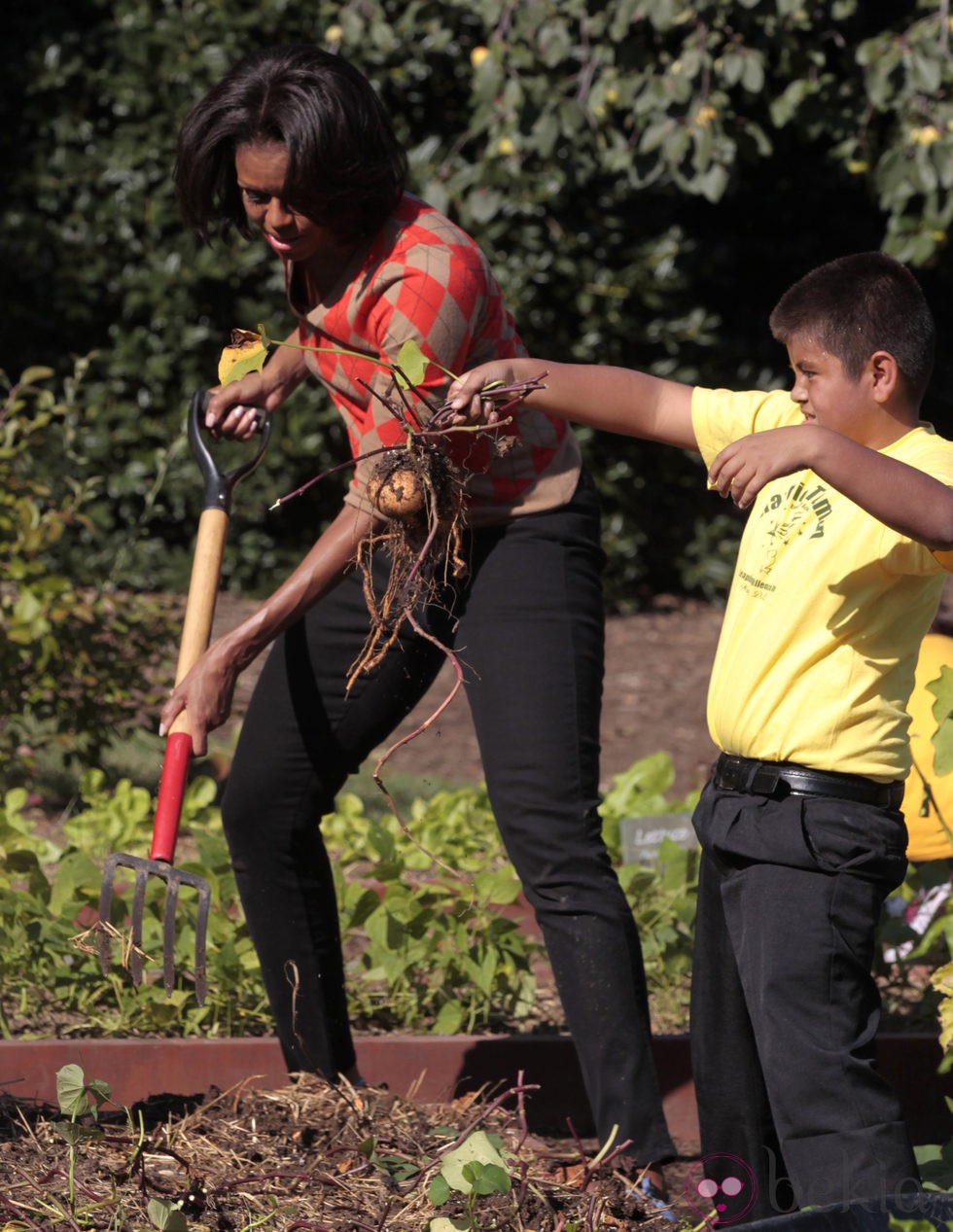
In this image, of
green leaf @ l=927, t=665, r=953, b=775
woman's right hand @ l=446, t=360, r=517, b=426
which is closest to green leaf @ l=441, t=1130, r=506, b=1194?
green leaf @ l=927, t=665, r=953, b=775

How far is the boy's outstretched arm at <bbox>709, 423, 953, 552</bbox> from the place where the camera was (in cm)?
194

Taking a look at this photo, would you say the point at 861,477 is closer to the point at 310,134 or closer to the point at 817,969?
the point at 817,969

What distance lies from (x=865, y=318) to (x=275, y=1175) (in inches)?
59.0

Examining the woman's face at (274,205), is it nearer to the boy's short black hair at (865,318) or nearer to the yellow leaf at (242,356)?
the yellow leaf at (242,356)

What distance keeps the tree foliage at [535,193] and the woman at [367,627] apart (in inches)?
115

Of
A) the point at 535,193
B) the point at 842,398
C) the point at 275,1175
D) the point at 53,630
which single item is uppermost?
the point at 535,193

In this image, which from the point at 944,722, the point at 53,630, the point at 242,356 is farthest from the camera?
the point at 53,630

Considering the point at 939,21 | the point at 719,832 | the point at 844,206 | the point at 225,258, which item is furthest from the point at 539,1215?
the point at 844,206

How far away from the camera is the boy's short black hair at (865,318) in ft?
7.20

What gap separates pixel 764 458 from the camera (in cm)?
195

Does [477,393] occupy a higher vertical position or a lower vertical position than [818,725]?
higher

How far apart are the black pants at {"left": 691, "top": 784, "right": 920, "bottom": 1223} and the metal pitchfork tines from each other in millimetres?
868

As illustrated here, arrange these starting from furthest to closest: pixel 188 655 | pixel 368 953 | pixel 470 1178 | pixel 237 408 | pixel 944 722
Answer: pixel 368 953
pixel 237 408
pixel 188 655
pixel 944 722
pixel 470 1178

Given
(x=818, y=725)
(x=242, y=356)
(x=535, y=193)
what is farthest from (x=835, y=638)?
(x=535, y=193)
